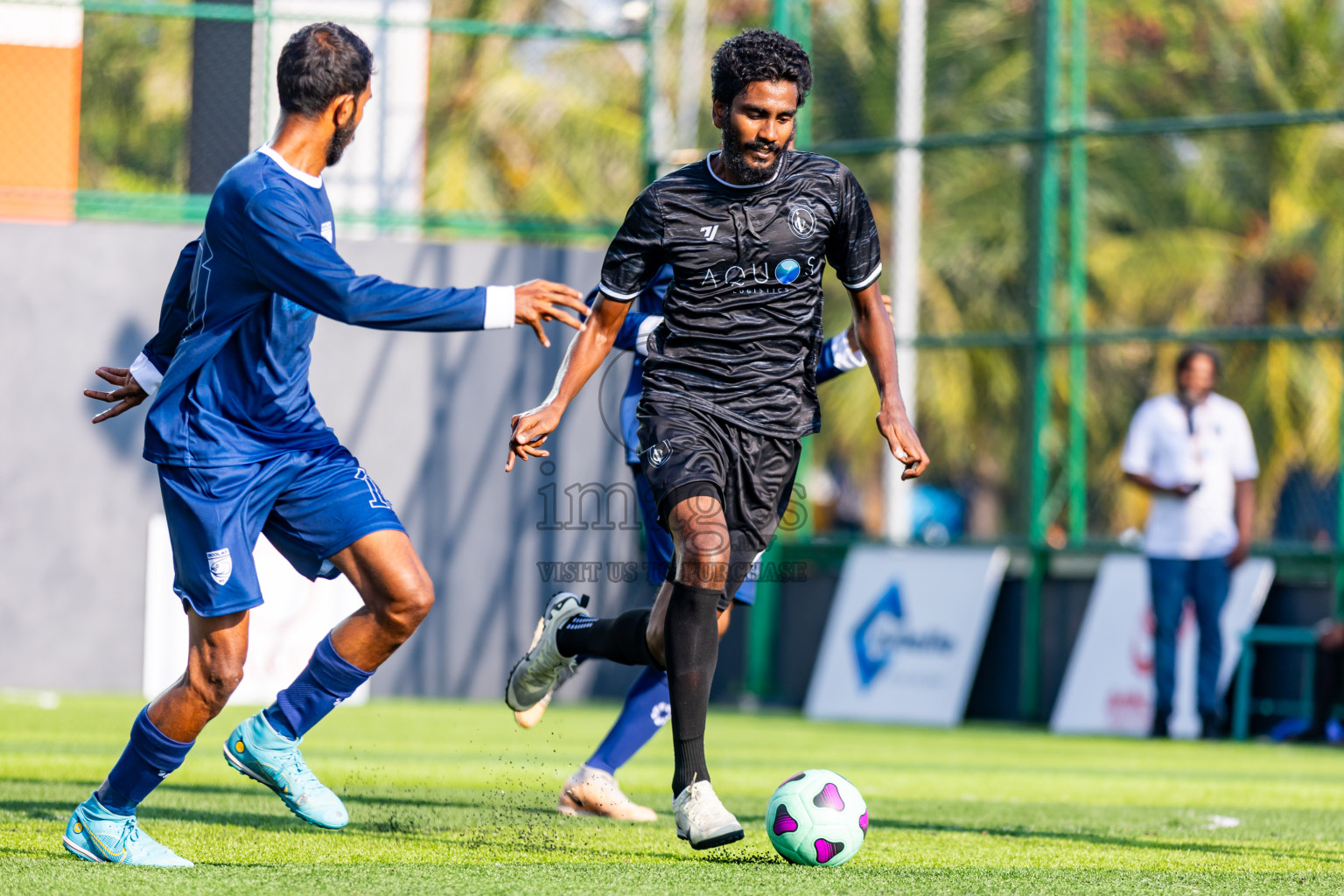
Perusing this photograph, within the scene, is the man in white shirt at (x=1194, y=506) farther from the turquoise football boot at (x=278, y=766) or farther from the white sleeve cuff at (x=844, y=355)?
the turquoise football boot at (x=278, y=766)

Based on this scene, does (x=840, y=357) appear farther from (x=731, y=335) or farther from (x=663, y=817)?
(x=663, y=817)

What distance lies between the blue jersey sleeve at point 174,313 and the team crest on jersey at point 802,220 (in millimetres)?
1656

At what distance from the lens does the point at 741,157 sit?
5129 millimetres

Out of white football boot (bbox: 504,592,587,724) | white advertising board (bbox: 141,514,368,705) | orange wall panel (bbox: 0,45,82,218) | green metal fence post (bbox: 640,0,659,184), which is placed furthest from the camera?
green metal fence post (bbox: 640,0,659,184)

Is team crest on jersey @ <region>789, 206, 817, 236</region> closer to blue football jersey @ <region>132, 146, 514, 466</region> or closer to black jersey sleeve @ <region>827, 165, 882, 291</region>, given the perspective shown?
black jersey sleeve @ <region>827, 165, 882, 291</region>

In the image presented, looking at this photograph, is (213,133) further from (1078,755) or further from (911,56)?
(1078,755)

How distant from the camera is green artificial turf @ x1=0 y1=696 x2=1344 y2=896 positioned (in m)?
4.54

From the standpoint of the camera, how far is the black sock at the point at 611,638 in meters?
5.45

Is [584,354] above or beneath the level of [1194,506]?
above

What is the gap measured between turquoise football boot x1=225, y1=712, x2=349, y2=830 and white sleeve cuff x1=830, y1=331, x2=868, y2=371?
6.90ft

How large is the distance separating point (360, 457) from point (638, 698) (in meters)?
6.92

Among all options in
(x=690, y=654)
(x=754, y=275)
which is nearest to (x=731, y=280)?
(x=754, y=275)

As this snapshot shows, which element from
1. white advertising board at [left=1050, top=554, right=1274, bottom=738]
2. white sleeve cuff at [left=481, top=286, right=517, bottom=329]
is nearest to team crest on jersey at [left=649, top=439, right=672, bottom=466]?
white sleeve cuff at [left=481, top=286, right=517, bottom=329]

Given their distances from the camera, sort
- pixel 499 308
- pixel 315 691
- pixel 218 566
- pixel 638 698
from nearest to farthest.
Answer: pixel 499 308
pixel 218 566
pixel 315 691
pixel 638 698
